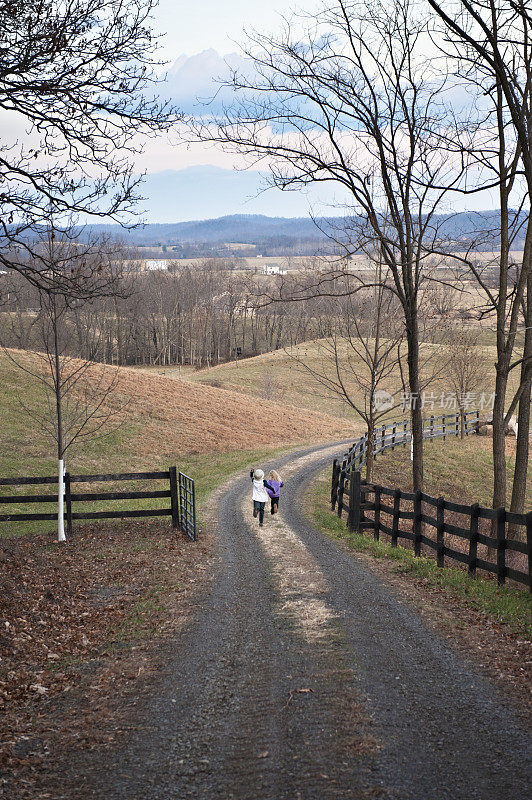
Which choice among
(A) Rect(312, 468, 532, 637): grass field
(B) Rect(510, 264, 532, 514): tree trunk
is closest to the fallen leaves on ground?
(A) Rect(312, 468, 532, 637): grass field

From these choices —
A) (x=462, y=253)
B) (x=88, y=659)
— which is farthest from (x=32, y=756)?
(x=462, y=253)

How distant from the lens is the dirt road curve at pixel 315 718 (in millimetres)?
4465

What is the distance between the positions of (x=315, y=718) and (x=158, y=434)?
99.4ft

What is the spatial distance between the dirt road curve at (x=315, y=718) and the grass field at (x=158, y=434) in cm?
1245

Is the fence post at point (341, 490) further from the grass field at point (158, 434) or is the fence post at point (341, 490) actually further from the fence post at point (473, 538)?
the fence post at point (473, 538)

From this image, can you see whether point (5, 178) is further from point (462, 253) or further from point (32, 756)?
point (462, 253)

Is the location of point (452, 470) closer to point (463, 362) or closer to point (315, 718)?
point (463, 362)

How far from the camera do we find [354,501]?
15.2 meters

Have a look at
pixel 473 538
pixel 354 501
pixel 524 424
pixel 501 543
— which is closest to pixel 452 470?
pixel 354 501

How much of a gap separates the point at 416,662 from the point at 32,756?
3.92m

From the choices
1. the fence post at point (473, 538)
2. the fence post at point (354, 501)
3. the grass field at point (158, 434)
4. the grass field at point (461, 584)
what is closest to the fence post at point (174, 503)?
the grass field at point (461, 584)

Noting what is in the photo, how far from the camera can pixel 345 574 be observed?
10.7m

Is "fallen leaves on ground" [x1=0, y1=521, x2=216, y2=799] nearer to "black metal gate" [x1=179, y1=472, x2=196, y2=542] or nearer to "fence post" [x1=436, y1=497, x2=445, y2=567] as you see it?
"black metal gate" [x1=179, y1=472, x2=196, y2=542]

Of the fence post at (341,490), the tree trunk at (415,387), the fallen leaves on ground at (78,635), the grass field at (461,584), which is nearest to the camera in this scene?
the fallen leaves on ground at (78,635)
